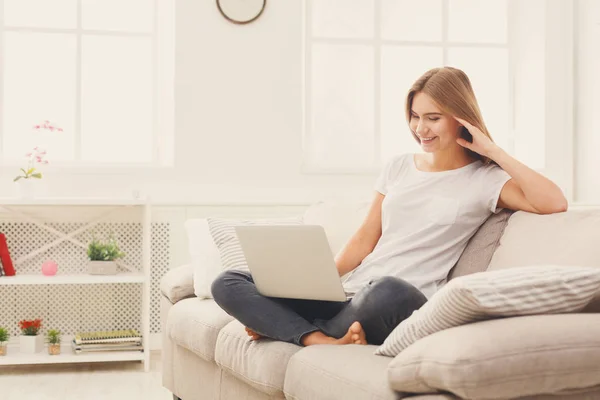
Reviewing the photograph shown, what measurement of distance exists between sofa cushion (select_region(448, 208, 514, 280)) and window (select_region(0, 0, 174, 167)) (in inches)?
91.9

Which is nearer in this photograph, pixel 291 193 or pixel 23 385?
pixel 23 385

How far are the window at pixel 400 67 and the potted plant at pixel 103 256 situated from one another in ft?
3.61

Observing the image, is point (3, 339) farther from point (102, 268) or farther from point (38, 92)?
point (38, 92)

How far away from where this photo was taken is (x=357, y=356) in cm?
187

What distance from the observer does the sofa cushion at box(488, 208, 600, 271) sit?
204 centimetres

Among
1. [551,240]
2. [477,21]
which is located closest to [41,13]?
[477,21]

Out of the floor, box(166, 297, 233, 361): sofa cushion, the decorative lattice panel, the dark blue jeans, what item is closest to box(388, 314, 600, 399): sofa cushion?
the dark blue jeans

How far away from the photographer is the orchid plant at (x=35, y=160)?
402cm

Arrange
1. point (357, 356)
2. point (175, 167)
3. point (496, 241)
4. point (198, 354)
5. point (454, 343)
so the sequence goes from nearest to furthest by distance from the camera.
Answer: point (454, 343), point (357, 356), point (496, 241), point (198, 354), point (175, 167)

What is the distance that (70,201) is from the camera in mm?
3953

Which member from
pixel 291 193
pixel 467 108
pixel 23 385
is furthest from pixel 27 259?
pixel 467 108

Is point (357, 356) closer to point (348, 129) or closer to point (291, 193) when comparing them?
point (291, 193)

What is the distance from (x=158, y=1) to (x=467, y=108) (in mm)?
2550

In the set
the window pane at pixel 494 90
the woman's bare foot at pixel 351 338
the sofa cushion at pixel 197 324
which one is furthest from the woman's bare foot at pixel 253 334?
the window pane at pixel 494 90
